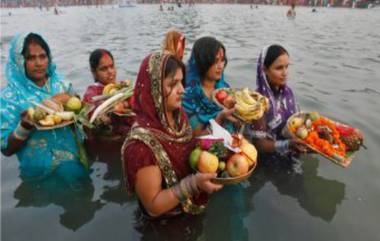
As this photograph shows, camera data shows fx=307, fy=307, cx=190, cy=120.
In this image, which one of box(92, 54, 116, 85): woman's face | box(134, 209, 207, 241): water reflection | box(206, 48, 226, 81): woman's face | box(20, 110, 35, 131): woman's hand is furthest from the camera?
box(92, 54, 116, 85): woman's face

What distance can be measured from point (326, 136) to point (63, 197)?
3.42 m

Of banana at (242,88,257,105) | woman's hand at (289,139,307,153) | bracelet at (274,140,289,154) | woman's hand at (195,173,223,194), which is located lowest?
bracelet at (274,140,289,154)

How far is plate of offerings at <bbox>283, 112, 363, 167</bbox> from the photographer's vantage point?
3434 mm

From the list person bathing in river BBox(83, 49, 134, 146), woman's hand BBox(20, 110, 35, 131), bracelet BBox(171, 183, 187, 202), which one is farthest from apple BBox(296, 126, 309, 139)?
woman's hand BBox(20, 110, 35, 131)

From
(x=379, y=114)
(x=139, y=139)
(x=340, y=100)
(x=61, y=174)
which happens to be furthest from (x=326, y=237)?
(x=340, y=100)

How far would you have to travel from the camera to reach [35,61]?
3455mm

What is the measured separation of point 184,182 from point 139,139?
1.55 feet

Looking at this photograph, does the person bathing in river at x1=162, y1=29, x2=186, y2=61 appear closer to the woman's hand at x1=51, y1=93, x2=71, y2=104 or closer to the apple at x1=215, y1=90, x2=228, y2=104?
the apple at x1=215, y1=90, x2=228, y2=104

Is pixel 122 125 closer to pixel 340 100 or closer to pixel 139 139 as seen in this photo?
pixel 139 139

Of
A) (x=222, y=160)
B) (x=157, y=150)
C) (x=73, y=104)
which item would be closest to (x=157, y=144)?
(x=157, y=150)

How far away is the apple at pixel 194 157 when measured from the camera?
8.11ft

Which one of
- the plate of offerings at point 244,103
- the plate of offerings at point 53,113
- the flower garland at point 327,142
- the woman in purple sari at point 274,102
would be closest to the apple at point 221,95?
the plate of offerings at point 244,103

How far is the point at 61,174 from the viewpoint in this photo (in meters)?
4.01

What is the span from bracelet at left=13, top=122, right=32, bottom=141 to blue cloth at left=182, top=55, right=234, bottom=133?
1.89m
